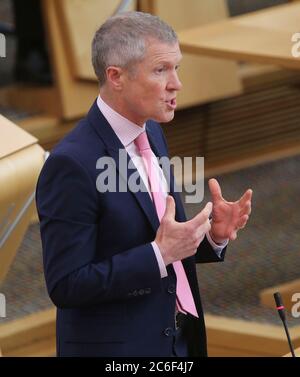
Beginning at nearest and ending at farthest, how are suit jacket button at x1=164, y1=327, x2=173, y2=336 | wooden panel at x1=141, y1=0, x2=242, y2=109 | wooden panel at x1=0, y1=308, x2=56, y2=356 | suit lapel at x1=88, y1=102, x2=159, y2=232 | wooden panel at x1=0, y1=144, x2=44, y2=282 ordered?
suit lapel at x1=88, y1=102, x2=159, y2=232 → suit jacket button at x1=164, y1=327, x2=173, y2=336 → wooden panel at x1=0, y1=144, x2=44, y2=282 → wooden panel at x1=0, y1=308, x2=56, y2=356 → wooden panel at x1=141, y1=0, x2=242, y2=109

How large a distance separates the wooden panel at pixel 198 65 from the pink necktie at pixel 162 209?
3224mm

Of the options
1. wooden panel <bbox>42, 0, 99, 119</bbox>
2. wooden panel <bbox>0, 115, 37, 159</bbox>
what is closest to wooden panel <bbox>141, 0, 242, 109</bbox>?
wooden panel <bbox>42, 0, 99, 119</bbox>

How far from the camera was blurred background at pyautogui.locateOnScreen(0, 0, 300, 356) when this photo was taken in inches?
174

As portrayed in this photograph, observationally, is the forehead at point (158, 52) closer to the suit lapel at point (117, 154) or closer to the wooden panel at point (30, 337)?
the suit lapel at point (117, 154)

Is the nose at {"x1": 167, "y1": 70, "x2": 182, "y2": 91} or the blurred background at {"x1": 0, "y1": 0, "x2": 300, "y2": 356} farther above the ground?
the blurred background at {"x1": 0, "y1": 0, "x2": 300, "y2": 356}

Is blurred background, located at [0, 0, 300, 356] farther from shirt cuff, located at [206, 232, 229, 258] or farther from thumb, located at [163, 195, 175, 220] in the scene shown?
thumb, located at [163, 195, 175, 220]

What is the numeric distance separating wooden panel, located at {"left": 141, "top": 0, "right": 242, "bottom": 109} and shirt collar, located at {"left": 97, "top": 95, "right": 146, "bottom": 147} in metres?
3.27

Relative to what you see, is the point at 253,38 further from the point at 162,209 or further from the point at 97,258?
the point at 97,258

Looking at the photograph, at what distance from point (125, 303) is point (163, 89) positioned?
0.44 metres

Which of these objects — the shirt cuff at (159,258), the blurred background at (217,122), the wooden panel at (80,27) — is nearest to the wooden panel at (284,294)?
the blurred background at (217,122)

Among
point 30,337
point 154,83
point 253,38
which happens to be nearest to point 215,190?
point 154,83

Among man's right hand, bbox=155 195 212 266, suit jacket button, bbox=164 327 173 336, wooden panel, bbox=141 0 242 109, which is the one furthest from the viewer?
wooden panel, bbox=141 0 242 109

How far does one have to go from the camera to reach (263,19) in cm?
492

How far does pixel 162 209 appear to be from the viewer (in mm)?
2518
